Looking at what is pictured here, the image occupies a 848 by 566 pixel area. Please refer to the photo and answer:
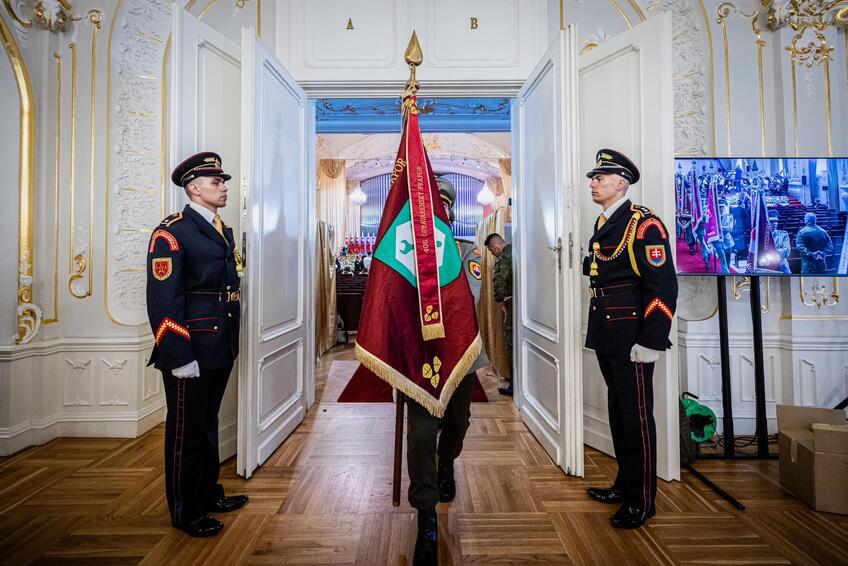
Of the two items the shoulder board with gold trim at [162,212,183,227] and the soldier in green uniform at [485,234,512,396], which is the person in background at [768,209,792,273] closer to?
the soldier in green uniform at [485,234,512,396]

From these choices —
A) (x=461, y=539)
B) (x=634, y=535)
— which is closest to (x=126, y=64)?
(x=461, y=539)

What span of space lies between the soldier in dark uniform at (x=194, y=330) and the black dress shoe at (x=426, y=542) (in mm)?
882

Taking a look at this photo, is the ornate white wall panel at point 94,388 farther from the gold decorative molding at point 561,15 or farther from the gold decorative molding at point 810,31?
the gold decorative molding at point 810,31

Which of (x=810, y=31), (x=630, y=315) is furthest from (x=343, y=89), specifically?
(x=810, y=31)

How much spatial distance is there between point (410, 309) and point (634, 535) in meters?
1.37

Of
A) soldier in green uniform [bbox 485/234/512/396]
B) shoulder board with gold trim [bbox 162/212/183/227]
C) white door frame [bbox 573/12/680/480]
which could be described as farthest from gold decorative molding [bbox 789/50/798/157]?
shoulder board with gold trim [bbox 162/212/183/227]

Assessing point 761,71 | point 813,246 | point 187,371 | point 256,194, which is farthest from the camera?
Answer: point 761,71

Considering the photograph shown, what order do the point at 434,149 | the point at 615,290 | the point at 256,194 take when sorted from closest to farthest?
the point at 615,290, the point at 256,194, the point at 434,149

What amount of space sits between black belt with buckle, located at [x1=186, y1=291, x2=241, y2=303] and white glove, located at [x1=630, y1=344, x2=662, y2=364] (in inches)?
71.1

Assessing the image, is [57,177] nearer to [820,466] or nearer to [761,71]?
[820,466]

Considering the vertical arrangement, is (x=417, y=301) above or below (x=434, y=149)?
below

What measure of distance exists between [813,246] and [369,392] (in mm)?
3368

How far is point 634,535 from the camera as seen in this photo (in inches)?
66.5

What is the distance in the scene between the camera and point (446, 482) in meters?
1.97
